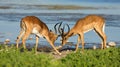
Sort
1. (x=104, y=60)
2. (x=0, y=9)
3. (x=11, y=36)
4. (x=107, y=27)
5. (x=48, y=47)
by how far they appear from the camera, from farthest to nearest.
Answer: (x=0, y=9)
(x=107, y=27)
(x=11, y=36)
(x=48, y=47)
(x=104, y=60)

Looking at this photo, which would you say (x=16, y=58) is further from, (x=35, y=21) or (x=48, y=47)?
(x=48, y=47)

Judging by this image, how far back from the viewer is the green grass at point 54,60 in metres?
10.2

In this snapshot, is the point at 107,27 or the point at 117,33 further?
the point at 107,27

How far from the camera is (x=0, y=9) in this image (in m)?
35.6

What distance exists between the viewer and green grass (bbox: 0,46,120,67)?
10234mm

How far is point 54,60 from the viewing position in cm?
1167

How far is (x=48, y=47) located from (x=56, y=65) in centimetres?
846

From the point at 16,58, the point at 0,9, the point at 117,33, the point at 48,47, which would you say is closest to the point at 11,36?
the point at 48,47

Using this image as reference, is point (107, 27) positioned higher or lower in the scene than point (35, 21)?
lower

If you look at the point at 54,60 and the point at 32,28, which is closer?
the point at 54,60

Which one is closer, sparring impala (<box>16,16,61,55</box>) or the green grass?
the green grass

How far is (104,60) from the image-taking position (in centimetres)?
1185

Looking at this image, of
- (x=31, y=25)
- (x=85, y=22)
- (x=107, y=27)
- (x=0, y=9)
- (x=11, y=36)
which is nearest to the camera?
(x=31, y=25)

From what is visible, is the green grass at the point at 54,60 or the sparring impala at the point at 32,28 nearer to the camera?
the green grass at the point at 54,60
